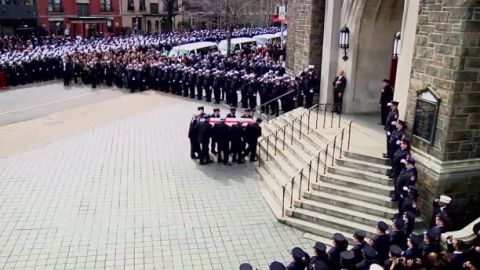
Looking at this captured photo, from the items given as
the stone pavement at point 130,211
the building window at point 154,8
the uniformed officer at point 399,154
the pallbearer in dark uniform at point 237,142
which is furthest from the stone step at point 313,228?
the building window at point 154,8

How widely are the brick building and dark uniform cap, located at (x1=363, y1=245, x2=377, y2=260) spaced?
3899 cm

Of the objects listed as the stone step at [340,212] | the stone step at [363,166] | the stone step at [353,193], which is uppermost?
the stone step at [363,166]

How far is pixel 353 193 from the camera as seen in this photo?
1023cm

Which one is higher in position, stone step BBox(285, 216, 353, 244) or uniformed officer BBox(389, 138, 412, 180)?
uniformed officer BBox(389, 138, 412, 180)

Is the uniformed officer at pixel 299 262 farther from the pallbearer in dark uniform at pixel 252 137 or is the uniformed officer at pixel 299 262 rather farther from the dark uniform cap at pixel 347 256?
the pallbearer in dark uniform at pixel 252 137

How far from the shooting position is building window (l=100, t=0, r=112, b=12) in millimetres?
46500

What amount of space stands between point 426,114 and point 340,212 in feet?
9.00

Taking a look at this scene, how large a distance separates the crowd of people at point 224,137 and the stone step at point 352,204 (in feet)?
11.0

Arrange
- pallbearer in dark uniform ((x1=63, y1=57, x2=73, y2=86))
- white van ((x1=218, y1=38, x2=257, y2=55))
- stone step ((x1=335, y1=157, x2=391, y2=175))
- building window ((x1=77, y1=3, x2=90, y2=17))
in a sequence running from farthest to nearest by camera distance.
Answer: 1. building window ((x1=77, y1=3, x2=90, y2=17))
2. white van ((x1=218, y1=38, x2=257, y2=55))
3. pallbearer in dark uniform ((x1=63, y1=57, x2=73, y2=86))
4. stone step ((x1=335, y1=157, x2=391, y2=175))

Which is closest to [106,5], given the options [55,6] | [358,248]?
[55,6]

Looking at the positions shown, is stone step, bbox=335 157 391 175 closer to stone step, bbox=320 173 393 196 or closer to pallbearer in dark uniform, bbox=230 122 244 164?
stone step, bbox=320 173 393 196

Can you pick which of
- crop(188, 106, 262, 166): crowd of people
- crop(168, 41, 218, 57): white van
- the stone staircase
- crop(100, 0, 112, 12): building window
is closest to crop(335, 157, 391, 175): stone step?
the stone staircase

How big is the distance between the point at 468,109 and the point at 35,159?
11.2 meters

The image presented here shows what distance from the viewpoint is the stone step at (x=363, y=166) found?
1045 cm
